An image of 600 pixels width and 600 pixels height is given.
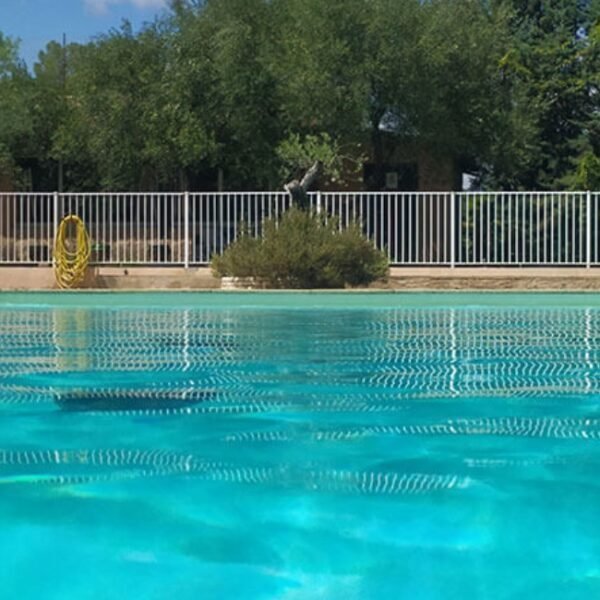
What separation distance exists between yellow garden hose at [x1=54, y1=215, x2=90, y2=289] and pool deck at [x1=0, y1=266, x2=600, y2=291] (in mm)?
251

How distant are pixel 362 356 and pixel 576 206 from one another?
1154cm

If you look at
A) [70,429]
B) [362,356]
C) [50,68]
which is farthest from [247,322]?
[50,68]

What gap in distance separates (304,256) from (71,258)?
4916 mm

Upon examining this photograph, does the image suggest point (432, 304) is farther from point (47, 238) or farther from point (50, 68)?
point (50, 68)

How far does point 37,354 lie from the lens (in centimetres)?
Answer: 666

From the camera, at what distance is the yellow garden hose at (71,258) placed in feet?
58.2

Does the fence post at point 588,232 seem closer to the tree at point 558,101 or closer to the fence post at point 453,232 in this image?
the fence post at point 453,232

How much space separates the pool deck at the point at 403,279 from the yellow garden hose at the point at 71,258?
0.82 feet

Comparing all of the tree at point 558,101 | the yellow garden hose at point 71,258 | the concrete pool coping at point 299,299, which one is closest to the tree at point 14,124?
the yellow garden hose at point 71,258

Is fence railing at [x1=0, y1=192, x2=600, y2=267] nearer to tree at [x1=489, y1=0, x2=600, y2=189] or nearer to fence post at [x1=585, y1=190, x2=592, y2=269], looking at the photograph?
fence post at [x1=585, y1=190, x2=592, y2=269]

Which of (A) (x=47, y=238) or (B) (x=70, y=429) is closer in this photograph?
(B) (x=70, y=429)

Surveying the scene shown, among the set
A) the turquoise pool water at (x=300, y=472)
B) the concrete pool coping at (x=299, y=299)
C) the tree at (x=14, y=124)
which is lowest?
the concrete pool coping at (x=299, y=299)

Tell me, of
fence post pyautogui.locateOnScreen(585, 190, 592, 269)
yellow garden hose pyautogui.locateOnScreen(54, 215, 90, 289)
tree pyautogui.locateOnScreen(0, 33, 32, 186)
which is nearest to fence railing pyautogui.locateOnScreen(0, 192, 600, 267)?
fence post pyautogui.locateOnScreen(585, 190, 592, 269)

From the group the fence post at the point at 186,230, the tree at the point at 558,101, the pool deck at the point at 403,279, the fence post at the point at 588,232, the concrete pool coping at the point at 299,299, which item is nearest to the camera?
the concrete pool coping at the point at 299,299
